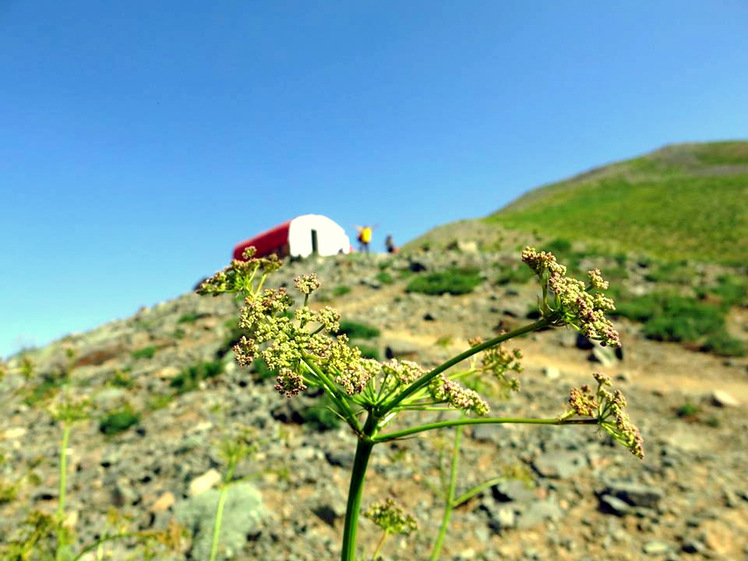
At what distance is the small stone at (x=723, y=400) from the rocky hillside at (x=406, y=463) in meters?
0.04

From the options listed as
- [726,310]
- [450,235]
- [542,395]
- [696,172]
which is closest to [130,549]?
[542,395]

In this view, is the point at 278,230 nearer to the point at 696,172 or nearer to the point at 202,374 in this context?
the point at 202,374

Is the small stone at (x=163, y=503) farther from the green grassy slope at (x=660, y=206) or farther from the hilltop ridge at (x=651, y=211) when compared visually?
the green grassy slope at (x=660, y=206)

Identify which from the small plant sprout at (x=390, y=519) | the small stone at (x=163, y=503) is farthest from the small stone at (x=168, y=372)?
the small plant sprout at (x=390, y=519)

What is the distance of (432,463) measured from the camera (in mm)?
9188

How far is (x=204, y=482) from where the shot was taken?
8.66 meters

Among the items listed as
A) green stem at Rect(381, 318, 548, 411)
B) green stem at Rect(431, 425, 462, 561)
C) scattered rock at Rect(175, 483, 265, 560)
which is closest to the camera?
green stem at Rect(381, 318, 548, 411)

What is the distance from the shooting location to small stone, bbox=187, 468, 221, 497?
8469mm

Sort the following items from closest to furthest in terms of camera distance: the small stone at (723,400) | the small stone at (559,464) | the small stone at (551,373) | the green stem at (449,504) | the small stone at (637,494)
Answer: the green stem at (449,504) → the small stone at (637,494) → the small stone at (559,464) → the small stone at (723,400) → the small stone at (551,373)

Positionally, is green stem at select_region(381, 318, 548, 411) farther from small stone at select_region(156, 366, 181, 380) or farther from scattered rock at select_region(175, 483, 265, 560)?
small stone at select_region(156, 366, 181, 380)

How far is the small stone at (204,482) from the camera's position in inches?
333

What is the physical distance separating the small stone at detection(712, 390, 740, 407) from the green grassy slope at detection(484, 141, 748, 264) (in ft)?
73.6

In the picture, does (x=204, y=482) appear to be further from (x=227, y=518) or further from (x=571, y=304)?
(x=571, y=304)

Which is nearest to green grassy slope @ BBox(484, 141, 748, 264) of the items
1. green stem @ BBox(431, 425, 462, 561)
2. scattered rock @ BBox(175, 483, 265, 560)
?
scattered rock @ BBox(175, 483, 265, 560)
